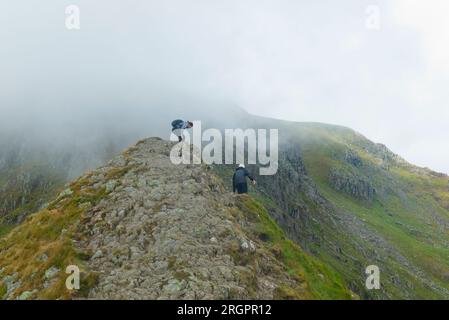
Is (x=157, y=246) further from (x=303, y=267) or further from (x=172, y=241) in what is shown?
(x=303, y=267)

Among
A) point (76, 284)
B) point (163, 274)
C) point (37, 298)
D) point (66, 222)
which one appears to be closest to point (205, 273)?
point (163, 274)

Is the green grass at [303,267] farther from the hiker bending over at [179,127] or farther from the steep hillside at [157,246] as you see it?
the hiker bending over at [179,127]

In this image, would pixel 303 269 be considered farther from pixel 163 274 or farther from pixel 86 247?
pixel 86 247

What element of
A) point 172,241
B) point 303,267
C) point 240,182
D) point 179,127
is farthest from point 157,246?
point 179,127

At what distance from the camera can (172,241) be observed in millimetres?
26703

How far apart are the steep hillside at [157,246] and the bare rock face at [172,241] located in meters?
0.06

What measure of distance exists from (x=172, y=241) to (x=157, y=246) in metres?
0.92

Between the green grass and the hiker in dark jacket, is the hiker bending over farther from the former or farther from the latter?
the green grass

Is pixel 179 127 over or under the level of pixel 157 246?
over

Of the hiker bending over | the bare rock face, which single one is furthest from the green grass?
the hiker bending over

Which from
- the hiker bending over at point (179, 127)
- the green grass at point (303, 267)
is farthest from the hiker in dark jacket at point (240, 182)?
the hiker bending over at point (179, 127)

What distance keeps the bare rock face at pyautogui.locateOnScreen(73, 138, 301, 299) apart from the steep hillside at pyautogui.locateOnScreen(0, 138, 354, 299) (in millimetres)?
59

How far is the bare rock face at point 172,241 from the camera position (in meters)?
23.5
